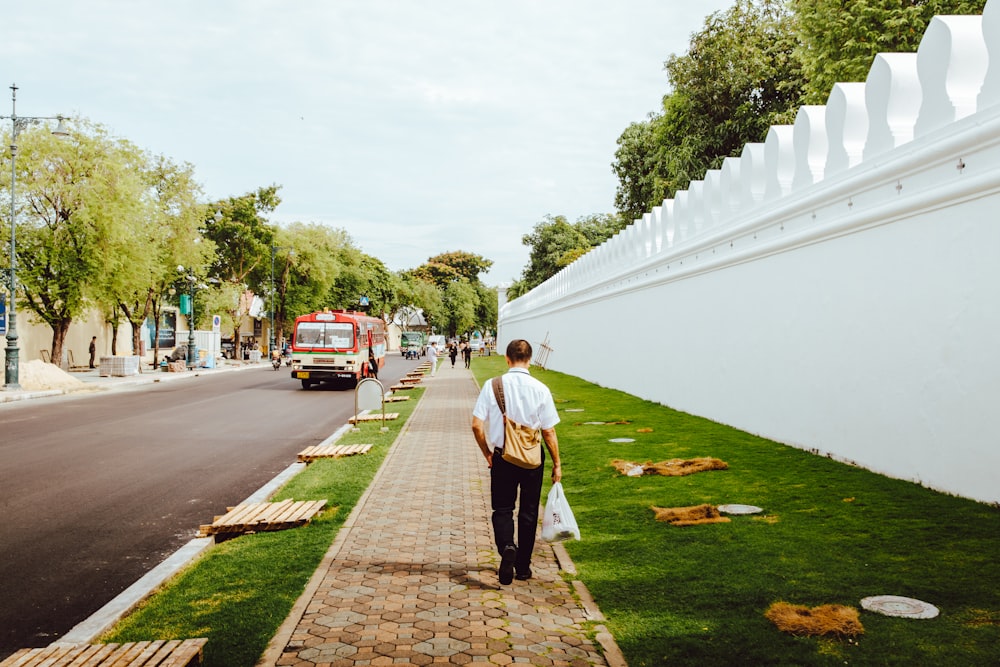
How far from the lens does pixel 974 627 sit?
12.3 ft

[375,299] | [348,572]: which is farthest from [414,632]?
[375,299]

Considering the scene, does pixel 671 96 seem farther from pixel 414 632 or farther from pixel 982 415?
pixel 414 632

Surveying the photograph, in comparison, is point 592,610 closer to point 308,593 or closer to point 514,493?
point 514,493

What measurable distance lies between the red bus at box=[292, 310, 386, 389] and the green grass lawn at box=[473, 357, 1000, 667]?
64.8 ft

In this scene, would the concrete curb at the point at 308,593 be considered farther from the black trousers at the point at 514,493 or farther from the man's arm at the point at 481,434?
the man's arm at the point at 481,434

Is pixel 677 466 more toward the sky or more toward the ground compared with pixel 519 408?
more toward the ground

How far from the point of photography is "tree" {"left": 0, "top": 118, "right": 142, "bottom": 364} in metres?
27.2

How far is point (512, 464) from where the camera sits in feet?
17.0

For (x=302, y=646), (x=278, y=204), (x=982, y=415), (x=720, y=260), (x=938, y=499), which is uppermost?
(x=278, y=204)

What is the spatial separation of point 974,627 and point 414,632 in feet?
8.89

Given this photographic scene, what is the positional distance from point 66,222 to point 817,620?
96.2 ft

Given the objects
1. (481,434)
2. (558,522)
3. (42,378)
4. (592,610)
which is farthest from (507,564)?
(42,378)

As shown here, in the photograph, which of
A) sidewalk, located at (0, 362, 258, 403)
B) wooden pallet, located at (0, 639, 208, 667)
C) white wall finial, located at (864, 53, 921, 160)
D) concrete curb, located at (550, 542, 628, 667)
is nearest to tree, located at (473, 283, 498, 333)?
sidewalk, located at (0, 362, 258, 403)

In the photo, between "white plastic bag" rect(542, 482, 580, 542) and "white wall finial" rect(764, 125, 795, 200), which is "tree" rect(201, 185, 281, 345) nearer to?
"white wall finial" rect(764, 125, 795, 200)
